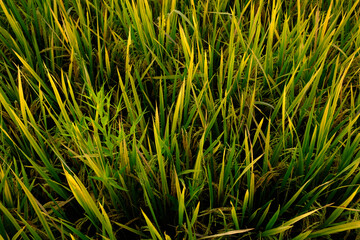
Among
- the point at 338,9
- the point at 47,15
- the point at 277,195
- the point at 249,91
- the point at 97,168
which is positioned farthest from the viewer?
the point at 338,9

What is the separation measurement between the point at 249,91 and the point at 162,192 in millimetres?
333

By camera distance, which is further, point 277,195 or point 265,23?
point 265,23

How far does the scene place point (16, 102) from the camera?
81 centimetres

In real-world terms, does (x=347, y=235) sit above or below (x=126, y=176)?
below

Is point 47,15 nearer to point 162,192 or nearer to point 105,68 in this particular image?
point 105,68

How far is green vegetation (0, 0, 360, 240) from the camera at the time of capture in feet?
2.12

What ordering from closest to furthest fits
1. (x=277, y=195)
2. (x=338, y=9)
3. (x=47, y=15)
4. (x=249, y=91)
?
(x=277, y=195) < (x=249, y=91) < (x=47, y=15) < (x=338, y=9)

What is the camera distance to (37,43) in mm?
997

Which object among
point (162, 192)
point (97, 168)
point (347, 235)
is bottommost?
point (347, 235)

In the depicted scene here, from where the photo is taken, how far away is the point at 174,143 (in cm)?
71

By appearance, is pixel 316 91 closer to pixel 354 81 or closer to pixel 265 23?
pixel 354 81

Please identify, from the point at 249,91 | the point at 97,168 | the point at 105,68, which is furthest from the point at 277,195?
the point at 105,68

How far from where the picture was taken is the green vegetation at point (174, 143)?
65 centimetres

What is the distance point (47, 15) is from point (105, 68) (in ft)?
0.71
